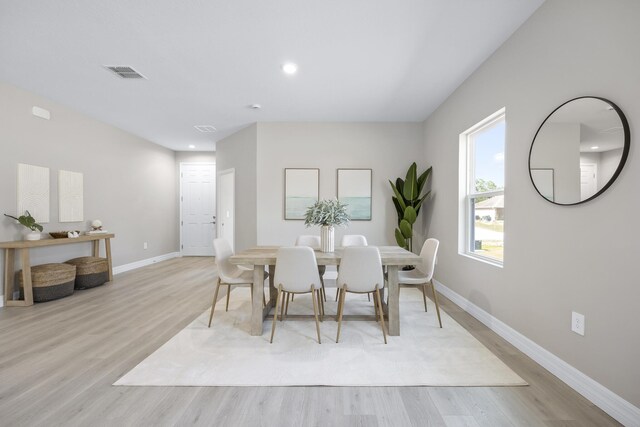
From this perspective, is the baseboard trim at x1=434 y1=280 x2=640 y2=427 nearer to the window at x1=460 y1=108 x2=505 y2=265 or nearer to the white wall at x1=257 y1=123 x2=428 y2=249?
the window at x1=460 y1=108 x2=505 y2=265

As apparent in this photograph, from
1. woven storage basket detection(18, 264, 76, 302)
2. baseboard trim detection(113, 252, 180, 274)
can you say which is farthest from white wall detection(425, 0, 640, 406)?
baseboard trim detection(113, 252, 180, 274)

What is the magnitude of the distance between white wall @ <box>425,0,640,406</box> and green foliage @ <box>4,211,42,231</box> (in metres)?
5.36

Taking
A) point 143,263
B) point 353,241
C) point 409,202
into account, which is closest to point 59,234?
point 143,263

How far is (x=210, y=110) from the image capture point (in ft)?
14.9

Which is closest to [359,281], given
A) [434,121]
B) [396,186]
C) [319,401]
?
[319,401]

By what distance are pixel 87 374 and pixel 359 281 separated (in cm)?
211

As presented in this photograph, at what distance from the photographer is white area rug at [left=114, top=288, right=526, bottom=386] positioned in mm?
1993

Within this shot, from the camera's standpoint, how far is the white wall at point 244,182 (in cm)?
527

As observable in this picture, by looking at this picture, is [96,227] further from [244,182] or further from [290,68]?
[290,68]

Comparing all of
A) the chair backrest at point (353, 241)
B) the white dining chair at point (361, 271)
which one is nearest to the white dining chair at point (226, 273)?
the white dining chair at point (361, 271)

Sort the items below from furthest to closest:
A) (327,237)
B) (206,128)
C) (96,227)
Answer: (206,128) → (96,227) → (327,237)

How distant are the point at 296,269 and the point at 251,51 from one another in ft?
7.12

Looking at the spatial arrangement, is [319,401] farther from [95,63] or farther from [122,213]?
[122,213]

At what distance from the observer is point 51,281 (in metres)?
3.71
